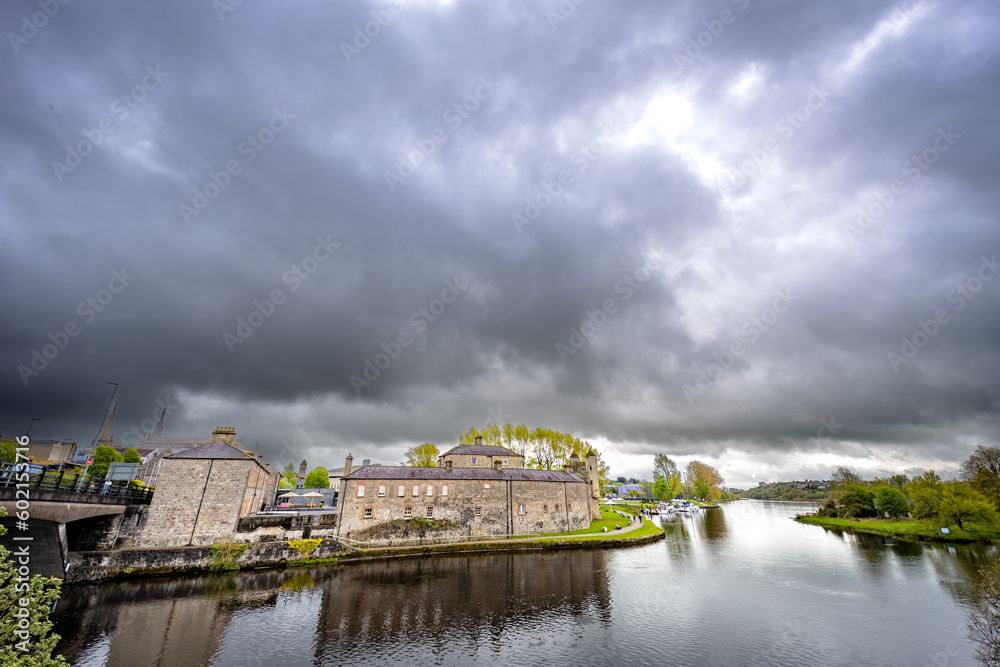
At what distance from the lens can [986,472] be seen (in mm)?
43969

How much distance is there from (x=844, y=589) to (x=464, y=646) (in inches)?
980

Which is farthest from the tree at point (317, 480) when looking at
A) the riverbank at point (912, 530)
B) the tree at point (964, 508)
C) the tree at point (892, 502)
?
the tree at point (892, 502)

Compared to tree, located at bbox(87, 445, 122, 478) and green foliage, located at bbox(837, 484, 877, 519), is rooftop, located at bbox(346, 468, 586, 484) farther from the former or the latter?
green foliage, located at bbox(837, 484, 877, 519)

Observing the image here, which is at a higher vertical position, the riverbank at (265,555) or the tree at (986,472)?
the tree at (986,472)

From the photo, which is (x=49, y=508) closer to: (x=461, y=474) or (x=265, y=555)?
(x=265, y=555)

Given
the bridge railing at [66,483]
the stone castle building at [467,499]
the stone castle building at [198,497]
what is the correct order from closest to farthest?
the bridge railing at [66,483], the stone castle building at [198,497], the stone castle building at [467,499]

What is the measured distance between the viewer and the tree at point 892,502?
197 ft

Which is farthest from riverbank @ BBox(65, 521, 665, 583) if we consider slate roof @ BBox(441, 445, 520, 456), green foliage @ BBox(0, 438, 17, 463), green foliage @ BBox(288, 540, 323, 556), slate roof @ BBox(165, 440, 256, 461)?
green foliage @ BBox(0, 438, 17, 463)

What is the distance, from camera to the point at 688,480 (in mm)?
130625

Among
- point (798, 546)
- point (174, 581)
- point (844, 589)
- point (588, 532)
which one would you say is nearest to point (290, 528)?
point (174, 581)

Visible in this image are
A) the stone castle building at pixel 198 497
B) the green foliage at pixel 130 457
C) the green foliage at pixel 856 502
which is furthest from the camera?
the green foliage at pixel 130 457

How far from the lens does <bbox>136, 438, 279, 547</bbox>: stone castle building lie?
2791 cm

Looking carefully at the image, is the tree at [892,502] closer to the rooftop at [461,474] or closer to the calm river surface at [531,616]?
the calm river surface at [531,616]

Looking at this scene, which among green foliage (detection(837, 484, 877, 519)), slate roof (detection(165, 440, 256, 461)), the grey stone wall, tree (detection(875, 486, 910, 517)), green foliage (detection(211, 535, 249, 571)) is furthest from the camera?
green foliage (detection(837, 484, 877, 519))
